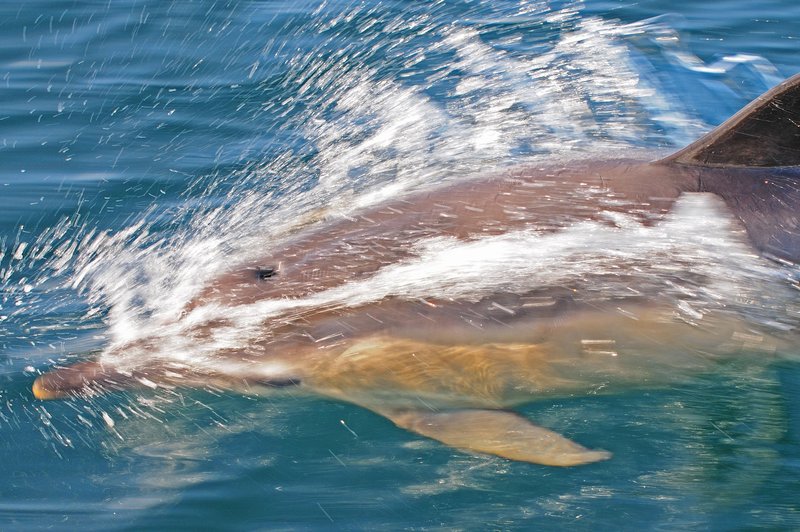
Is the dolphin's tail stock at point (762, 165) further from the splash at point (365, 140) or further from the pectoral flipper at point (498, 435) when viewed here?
the pectoral flipper at point (498, 435)

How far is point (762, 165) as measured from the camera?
211 inches

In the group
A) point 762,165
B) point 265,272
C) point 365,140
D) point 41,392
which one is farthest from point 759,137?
point 41,392

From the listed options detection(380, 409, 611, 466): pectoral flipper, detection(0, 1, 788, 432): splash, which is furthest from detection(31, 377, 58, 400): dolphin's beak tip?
detection(380, 409, 611, 466): pectoral flipper

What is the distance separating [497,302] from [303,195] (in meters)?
2.13

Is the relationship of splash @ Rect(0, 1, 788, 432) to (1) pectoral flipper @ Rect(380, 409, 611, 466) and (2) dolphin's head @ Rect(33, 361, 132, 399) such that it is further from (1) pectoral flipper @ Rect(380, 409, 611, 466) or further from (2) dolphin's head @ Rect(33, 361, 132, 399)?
(1) pectoral flipper @ Rect(380, 409, 611, 466)

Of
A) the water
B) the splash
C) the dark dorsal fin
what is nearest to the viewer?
the water

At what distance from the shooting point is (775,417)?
15.8 ft

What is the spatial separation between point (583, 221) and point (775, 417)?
132 cm

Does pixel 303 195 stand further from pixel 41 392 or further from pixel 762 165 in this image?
pixel 762 165

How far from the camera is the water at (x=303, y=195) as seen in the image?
4.36 m

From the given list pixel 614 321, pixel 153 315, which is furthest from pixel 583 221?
pixel 153 315

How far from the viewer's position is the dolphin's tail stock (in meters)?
5.18

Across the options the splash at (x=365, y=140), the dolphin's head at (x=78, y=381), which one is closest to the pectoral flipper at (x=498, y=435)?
the splash at (x=365, y=140)

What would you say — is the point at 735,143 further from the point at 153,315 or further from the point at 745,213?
the point at 153,315
